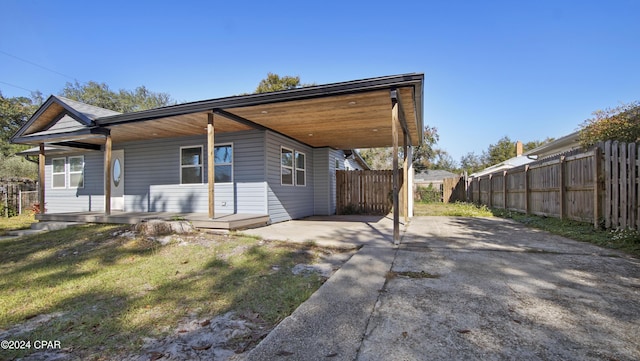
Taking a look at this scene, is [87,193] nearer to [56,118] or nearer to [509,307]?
[56,118]

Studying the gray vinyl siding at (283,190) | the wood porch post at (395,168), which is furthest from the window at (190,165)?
the wood porch post at (395,168)

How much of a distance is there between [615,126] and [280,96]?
8.50m

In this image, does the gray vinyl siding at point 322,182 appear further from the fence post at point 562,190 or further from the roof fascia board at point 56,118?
the roof fascia board at point 56,118

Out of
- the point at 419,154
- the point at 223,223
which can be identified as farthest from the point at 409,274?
the point at 419,154

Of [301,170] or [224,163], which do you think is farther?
[301,170]

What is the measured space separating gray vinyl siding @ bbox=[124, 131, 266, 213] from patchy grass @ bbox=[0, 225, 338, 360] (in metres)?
2.76

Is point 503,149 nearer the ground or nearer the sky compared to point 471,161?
nearer the sky

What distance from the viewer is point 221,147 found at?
29.5 ft

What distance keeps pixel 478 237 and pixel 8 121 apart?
115 feet

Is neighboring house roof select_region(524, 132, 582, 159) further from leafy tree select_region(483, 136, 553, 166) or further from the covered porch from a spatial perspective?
leafy tree select_region(483, 136, 553, 166)

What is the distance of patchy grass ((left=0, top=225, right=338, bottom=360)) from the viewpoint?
256 centimetres

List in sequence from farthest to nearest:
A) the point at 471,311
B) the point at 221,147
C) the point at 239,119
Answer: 1. the point at 221,147
2. the point at 239,119
3. the point at 471,311

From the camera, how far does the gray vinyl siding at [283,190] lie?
28.5 ft

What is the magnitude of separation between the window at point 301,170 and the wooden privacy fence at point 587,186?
282 inches
